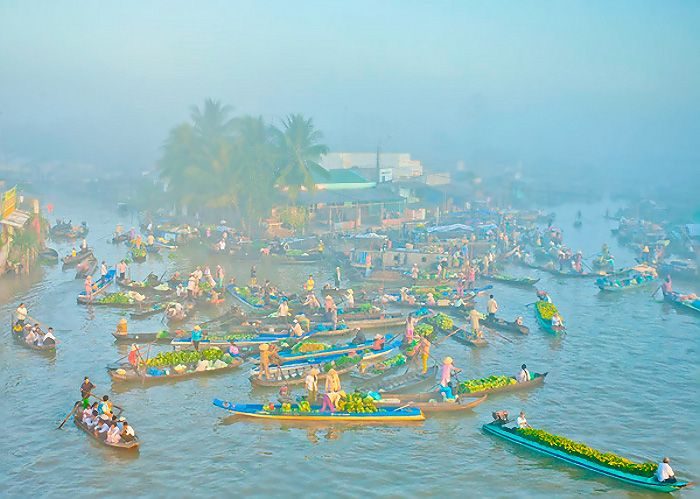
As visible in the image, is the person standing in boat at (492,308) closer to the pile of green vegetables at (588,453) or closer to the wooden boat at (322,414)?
the wooden boat at (322,414)

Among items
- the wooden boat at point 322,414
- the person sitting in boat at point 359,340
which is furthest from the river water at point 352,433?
the person sitting in boat at point 359,340

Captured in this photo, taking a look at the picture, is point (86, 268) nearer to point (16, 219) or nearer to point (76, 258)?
point (76, 258)

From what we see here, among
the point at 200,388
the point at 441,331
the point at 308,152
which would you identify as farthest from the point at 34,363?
the point at 308,152

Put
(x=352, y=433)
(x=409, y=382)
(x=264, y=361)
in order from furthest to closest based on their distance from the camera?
(x=264, y=361)
(x=409, y=382)
(x=352, y=433)

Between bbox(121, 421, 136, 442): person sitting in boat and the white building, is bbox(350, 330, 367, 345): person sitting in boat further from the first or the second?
the white building

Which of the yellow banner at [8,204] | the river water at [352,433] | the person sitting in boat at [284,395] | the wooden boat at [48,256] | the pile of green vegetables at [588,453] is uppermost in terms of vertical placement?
the yellow banner at [8,204]

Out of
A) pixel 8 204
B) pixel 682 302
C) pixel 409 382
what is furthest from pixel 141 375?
pixel 682 302

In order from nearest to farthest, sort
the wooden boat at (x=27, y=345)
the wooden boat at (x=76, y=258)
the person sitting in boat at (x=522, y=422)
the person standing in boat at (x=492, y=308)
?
the person sitting in boat at (x=522, y=422), the wooden boat at (x=27, y=345), the person standing in boat at (x=492, y=308), the wooden boat at (x=76, y=258)
